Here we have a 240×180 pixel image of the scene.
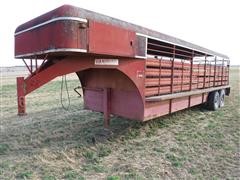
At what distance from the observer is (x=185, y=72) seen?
5512mm

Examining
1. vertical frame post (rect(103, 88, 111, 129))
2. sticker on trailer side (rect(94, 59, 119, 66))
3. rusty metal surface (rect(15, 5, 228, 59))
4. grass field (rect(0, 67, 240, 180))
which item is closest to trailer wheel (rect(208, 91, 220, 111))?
grass field (rect(0, 67, 240, 180))

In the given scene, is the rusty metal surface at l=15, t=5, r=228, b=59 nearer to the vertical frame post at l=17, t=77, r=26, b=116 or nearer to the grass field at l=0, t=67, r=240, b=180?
the vertical frame post at l=17, t=77, r=26, b=116

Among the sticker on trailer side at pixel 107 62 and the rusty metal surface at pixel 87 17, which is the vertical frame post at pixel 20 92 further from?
the sticker on trailer side at pixel 107 62

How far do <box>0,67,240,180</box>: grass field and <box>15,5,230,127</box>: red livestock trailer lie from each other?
0.59 m

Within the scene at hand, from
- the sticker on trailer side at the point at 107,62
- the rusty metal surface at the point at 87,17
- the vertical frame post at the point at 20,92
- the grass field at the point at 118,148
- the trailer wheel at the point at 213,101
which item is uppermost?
the rusty metal surface at the point at 87,17

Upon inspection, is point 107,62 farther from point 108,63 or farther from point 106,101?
point 106,101

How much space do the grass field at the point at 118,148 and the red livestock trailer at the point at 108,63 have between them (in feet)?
1.92

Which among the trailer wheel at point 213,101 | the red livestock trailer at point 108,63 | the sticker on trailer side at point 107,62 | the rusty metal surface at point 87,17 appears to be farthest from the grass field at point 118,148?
the rusty metal surface at point 87,17

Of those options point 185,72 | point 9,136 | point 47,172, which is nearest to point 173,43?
point 185,72

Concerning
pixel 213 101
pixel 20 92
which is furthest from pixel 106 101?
pixel 213 101

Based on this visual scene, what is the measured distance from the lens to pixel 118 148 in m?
4.09

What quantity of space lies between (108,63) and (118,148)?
65.8 inches

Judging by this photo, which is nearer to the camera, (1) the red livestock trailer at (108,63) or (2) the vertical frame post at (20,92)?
(1) the red livestock trailer at (108,63)

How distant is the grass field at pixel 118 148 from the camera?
3297 millimetres
